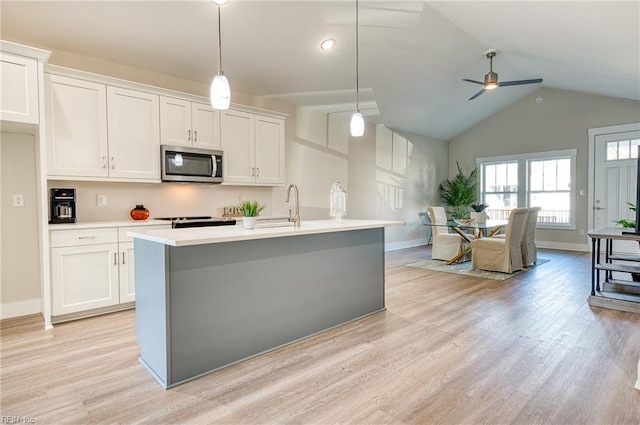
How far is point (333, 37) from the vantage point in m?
4.14

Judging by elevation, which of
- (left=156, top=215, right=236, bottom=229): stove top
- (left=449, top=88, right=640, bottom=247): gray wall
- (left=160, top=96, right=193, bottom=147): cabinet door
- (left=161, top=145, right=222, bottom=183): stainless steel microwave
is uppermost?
(left=449, top=88, right=640, bottom=247): gray wall

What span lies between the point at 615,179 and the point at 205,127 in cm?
743

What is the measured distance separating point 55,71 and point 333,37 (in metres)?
2.83

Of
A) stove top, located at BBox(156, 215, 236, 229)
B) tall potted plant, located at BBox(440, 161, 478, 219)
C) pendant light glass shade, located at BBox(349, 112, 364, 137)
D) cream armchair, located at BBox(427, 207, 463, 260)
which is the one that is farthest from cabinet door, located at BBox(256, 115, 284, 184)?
tall potted plant, located at BBox(440, 161, 478, 219)

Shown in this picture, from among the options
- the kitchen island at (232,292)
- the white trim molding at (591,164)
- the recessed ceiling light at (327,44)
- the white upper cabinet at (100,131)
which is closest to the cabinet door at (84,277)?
the white upper cabinet at (100,131)

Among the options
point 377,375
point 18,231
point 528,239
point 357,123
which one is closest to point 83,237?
point 18,231

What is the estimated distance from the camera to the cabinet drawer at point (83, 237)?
3.11m

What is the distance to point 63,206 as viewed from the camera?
11.0 feet

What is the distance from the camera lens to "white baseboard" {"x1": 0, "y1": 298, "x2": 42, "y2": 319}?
3.34m

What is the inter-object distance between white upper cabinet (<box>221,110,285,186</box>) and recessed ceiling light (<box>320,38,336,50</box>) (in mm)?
1199

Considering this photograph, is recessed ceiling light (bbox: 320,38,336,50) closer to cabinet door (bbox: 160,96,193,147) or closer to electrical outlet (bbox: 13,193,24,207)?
cabinet door (bbox: 160,96,193,147)

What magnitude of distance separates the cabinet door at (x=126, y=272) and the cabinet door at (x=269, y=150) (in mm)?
1859

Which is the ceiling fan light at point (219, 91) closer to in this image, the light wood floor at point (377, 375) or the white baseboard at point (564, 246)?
the light wood floor at point (377, 375)

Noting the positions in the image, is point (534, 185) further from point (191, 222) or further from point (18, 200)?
point (18, 200)
